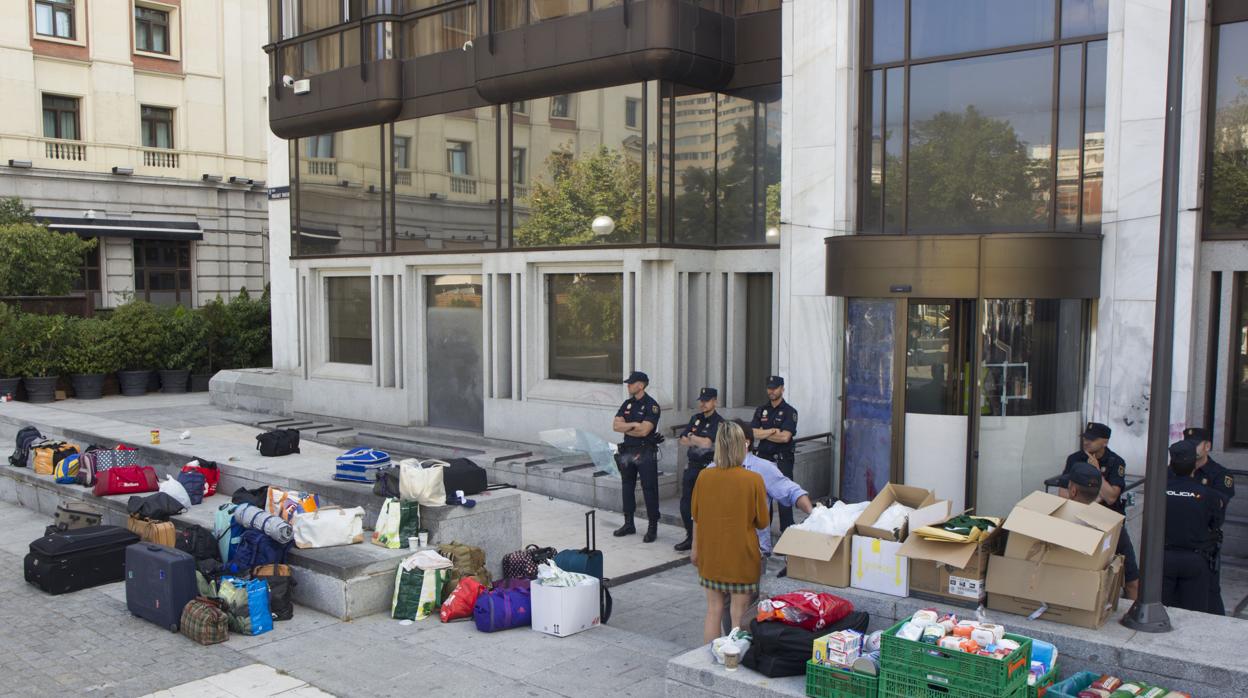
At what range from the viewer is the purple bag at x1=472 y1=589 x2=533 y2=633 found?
28.9 ft

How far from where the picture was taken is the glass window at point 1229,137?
11359mm

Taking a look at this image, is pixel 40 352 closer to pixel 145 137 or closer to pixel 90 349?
pixel 90 349

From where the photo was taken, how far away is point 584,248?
16.0 m

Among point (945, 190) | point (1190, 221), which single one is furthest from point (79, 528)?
point (1190, 221)

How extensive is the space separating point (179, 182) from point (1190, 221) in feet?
106

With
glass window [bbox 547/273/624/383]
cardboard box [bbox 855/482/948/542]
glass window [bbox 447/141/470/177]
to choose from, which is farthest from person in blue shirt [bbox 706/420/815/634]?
glass window [bbox 447/141/470/177]

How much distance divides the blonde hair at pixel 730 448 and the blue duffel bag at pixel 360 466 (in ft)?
16.7

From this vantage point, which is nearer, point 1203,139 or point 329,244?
point 1203,139

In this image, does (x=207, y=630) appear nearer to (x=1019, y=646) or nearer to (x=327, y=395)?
(x=1019, y=646)

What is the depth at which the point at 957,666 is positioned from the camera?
17.6 ft

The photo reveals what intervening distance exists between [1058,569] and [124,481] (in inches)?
416

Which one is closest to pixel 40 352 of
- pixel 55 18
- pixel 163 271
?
pixel 163 271

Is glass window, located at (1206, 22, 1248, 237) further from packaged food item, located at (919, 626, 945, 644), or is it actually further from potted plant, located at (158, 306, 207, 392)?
potted plant, located at (158, 306, 207, 392)

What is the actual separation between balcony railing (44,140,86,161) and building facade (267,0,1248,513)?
15.2 m
